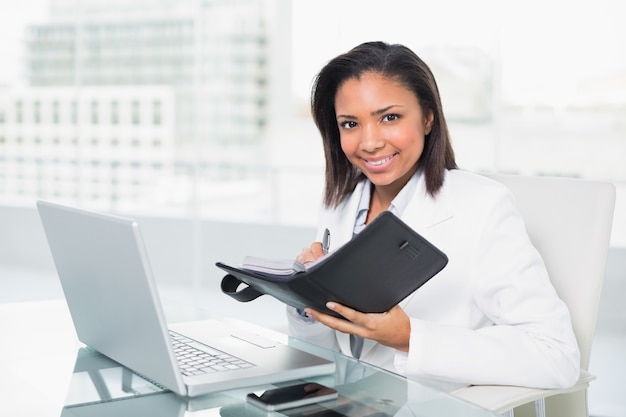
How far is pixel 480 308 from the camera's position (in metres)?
1.70

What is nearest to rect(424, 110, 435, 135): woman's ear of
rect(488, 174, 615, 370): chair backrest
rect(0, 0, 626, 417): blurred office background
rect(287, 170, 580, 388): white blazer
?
rect(287, 170, 580, 388): white blazer

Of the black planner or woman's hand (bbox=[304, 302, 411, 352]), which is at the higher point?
the black planner

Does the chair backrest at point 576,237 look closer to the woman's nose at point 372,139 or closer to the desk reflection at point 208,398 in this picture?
the woman's nose at point 372,139

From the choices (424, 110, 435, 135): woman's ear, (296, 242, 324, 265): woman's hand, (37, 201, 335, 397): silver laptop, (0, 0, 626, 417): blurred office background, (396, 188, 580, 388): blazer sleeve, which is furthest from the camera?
(0, 0, 626, 417): blurred office background

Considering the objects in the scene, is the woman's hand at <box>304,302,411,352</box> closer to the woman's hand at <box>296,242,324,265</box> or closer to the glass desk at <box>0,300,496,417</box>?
the glass desk at <box>0,300,496,417</box>

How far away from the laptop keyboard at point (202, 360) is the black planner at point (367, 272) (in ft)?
0.45

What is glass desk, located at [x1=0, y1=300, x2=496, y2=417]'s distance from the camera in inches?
49.5

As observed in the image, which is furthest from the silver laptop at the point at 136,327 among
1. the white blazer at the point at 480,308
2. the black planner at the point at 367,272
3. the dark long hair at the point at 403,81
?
the dark long hair at the point at 403,81

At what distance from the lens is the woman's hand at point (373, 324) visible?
57.0 inches

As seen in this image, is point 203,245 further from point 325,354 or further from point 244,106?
point 325,354

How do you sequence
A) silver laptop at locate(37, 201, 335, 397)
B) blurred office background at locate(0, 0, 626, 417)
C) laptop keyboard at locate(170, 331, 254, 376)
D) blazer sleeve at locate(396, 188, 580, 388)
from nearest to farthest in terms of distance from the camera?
silver laptop at locate(37, 201, 335, 397) < laptop keyboard at locate(170, 331, 254, 376) < blazer sleeve at locate(396, 188, 580, 388) < blurred office background at locate(0, 0, 626, 417)

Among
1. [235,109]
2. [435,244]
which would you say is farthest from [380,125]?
[235,109]

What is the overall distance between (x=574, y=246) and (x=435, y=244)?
296mm

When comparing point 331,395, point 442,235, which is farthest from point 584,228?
point 331,395
